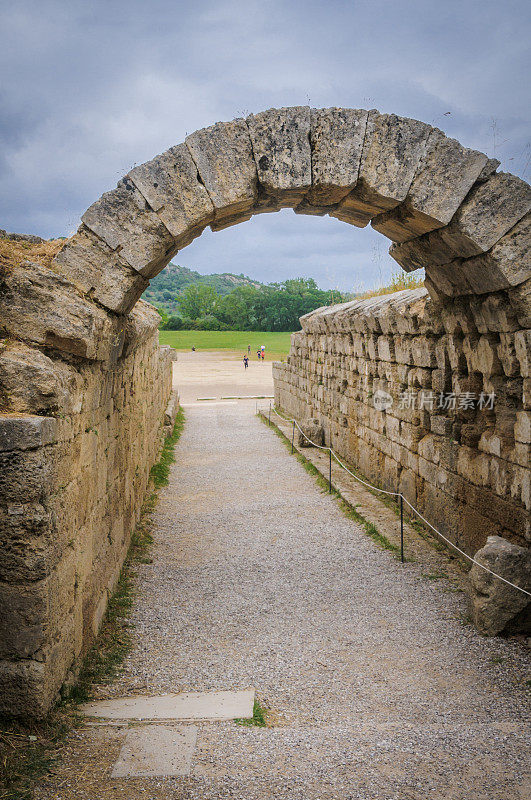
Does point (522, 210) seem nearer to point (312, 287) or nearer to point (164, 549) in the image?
point (164, 549)

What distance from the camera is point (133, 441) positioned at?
316 inches

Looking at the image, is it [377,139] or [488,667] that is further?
[377,139]

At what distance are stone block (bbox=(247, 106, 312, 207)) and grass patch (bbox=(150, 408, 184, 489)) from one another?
672 centimetres

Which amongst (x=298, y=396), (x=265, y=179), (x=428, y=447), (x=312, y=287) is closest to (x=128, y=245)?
(x=265, y=179)

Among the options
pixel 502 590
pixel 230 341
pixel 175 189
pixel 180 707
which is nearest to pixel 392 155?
pixel 175 189

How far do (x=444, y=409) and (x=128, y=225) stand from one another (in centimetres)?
446

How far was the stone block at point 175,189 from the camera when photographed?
511 cm

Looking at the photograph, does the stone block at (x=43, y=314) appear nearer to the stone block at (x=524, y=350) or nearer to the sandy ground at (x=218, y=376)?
the stone block at (x=524, y=350)

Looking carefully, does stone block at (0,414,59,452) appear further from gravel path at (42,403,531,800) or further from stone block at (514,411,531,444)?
stone block at (514,411,531,444)

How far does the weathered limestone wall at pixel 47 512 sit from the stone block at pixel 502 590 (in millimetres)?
3194

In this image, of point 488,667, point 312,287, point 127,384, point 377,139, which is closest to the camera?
point 488,667

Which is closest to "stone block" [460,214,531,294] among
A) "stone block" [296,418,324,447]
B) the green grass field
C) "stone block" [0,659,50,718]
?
"stone block" [0,659,50,718]

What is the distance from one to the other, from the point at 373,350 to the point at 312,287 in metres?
76.7

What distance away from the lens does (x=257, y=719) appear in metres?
4.03
